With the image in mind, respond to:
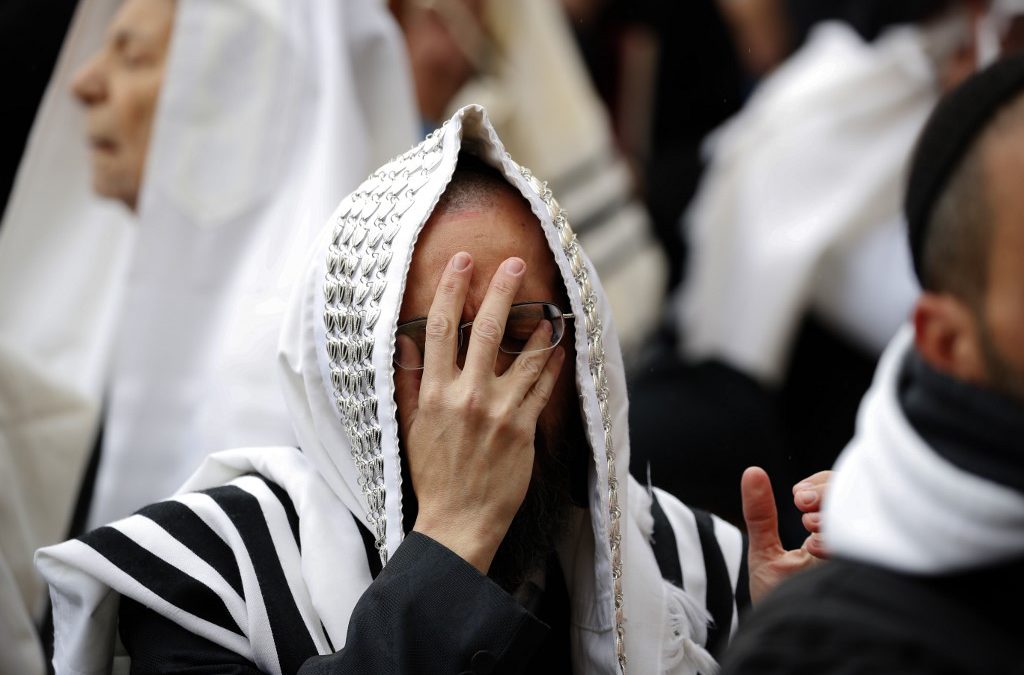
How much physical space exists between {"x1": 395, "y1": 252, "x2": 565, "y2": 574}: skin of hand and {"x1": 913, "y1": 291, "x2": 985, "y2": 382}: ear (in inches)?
30.8

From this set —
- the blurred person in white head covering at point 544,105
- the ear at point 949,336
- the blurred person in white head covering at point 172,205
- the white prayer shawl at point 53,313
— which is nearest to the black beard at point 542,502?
the ear at point 949,336

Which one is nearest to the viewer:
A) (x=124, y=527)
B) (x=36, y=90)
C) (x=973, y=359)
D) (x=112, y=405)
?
(x=973, y=359)

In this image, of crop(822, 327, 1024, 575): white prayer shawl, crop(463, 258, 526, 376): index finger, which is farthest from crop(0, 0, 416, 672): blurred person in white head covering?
crop(822, 327, 1024, 575): white prayer shawl

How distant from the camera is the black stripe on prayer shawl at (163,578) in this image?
6.88ft

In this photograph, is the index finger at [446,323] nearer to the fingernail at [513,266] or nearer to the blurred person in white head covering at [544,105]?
the fingernail at [513,266]

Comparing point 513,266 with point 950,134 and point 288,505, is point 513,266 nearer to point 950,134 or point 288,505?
point 288,505

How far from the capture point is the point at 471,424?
79.7 inches

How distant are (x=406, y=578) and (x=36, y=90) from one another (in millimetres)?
2482

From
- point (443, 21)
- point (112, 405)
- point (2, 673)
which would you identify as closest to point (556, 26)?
point (443, 21)

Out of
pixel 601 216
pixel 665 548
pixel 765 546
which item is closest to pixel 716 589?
pixel 665 548

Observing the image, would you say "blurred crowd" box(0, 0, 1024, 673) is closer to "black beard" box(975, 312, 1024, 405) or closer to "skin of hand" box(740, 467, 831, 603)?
"skin of hand" box(740, 467, 831, 603)

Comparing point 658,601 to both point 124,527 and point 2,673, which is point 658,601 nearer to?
point 124,527

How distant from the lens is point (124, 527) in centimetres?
216

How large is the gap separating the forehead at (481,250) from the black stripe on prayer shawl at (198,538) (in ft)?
1.62
